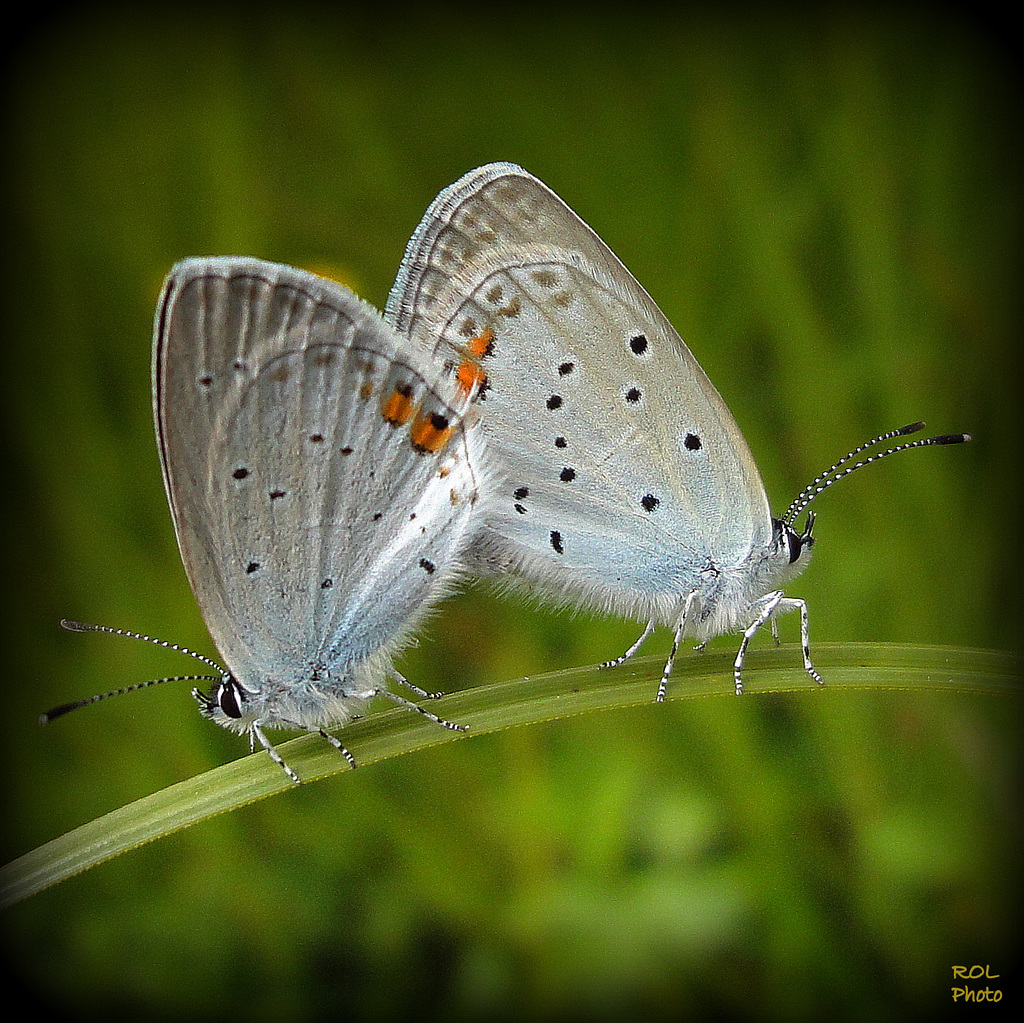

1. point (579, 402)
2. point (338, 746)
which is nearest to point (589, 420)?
point (579, 402)

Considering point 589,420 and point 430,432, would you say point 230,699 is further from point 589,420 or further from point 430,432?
point 589,420

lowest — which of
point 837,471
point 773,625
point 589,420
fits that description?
point 773,625

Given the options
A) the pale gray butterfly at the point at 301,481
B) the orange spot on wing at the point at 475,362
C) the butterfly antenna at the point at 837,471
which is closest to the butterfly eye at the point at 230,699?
the pale gray butterfly at the point at 301,481

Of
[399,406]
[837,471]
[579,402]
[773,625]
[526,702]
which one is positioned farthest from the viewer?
[837,471]

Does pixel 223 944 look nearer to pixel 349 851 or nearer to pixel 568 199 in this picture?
pixel 349 851

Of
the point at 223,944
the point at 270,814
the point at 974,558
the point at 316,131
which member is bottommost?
the point at 223,944

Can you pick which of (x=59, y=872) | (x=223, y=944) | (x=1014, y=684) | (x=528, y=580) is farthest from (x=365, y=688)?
(x=1014, y=684)

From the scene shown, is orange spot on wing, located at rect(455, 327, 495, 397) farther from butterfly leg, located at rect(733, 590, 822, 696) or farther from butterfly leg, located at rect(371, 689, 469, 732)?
butterfly leg, located at rect(733, 590, 822, 696)
